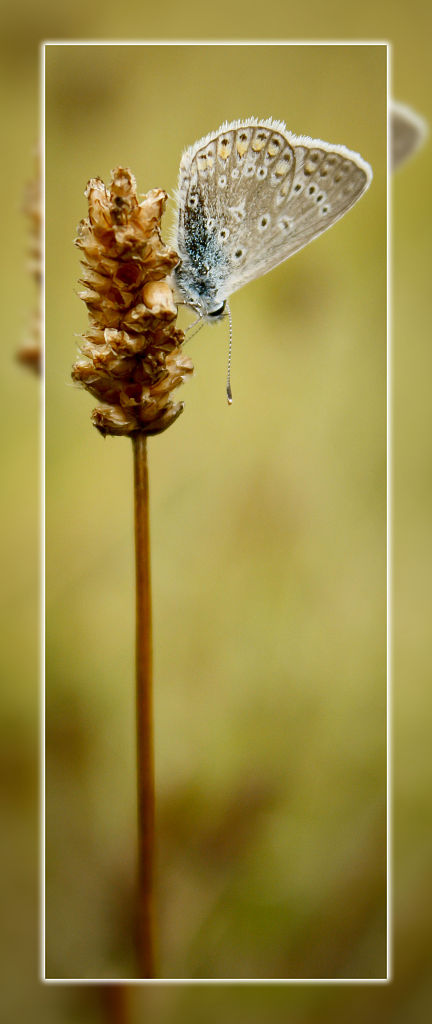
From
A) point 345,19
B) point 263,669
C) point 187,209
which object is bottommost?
point 263,669

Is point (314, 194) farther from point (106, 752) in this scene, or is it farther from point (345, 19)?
point (106, 752)

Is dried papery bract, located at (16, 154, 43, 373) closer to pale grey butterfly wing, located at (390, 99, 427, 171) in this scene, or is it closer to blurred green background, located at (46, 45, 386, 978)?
blurred green background, located at (46, 45, 386, 978)

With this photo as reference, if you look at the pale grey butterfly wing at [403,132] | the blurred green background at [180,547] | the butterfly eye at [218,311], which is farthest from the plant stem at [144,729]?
the pale grey butterfly wing at [403,132]

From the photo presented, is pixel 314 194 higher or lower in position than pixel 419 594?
higher

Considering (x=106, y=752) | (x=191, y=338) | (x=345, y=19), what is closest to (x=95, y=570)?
(x=106, y=752)

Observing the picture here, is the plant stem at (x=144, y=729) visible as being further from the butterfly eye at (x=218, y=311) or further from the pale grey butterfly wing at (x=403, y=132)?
the pale grey butterfly wing at (x=403, y=132)

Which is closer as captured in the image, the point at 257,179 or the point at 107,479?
Result: the point at 257,179
